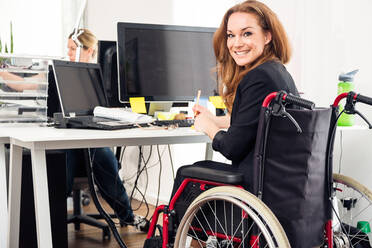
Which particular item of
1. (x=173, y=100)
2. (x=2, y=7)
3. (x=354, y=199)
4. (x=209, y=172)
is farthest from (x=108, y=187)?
(x=2, y=7)

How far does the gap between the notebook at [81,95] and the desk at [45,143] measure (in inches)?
3.4

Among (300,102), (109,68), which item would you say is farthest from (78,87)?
(300,102)

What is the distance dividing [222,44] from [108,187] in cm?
137

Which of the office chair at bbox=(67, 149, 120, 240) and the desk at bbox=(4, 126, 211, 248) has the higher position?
the desk at bbox=(4, 126, 211, 248)

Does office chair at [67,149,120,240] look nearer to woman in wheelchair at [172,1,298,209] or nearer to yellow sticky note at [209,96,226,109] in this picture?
yellow sticky note at [209,96,226,109]

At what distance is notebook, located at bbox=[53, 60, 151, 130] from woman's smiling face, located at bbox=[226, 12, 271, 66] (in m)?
0.59

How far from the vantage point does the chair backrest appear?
1556mm

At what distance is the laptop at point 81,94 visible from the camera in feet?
7.38

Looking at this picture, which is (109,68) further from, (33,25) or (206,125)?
(33,25)

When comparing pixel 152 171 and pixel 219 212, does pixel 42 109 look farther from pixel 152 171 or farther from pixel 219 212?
pixel 152 171

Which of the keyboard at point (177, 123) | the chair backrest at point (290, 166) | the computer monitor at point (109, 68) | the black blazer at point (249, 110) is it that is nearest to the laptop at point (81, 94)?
the keyboard at point (177, 123)

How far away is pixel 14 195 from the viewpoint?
7.14ft

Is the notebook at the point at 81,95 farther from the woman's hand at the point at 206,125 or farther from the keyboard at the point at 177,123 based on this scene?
the woman's hand at the point at 206,125

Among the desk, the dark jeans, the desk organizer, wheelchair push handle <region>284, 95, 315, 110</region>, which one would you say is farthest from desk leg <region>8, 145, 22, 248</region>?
wheelchair push handle <region>284, 95, 315, 110</region>
